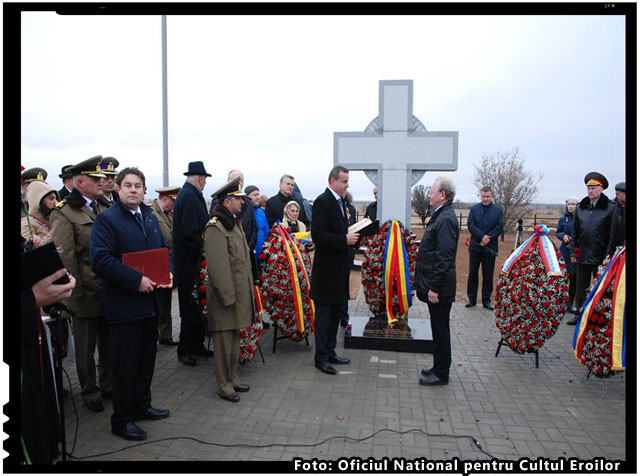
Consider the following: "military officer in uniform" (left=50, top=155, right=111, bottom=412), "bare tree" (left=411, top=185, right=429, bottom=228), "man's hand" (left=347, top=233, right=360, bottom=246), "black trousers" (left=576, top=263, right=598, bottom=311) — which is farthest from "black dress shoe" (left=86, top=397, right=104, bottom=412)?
"bare tree" (left=411, top=185, right=429, bottom=228)

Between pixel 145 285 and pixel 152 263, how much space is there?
208mm

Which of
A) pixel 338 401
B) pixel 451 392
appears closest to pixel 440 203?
pixel 451 392

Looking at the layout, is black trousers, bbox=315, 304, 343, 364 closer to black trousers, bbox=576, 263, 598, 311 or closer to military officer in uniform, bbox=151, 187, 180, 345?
military officer in uniform, bbox=151, 187, 180, 345

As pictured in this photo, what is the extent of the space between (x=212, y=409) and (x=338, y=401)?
3.86ft

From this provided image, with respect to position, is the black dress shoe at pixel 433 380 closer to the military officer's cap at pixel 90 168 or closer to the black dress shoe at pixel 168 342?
the black dress shoe at pixel 168 342

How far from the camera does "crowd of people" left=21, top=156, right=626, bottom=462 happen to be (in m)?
3.49

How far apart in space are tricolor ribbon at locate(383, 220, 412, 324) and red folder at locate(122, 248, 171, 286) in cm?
316

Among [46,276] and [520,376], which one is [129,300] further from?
[520,376]

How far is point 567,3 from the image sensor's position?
231 centimetres

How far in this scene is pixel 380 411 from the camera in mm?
4016

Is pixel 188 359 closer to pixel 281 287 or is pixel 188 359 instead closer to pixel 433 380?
pixel 281 287

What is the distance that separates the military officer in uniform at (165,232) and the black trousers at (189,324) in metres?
0.69

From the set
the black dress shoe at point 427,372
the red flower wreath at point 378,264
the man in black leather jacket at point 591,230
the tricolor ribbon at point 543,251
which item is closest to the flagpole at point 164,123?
the red flower wreath at point 378,264

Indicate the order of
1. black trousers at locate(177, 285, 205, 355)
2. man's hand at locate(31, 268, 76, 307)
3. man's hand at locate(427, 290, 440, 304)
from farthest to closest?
black trousers at locate(177, 285, 205, 355), man's hand at locate(427, 290, 440, 304), man's hand at locate(31, 268, 76, 307)
